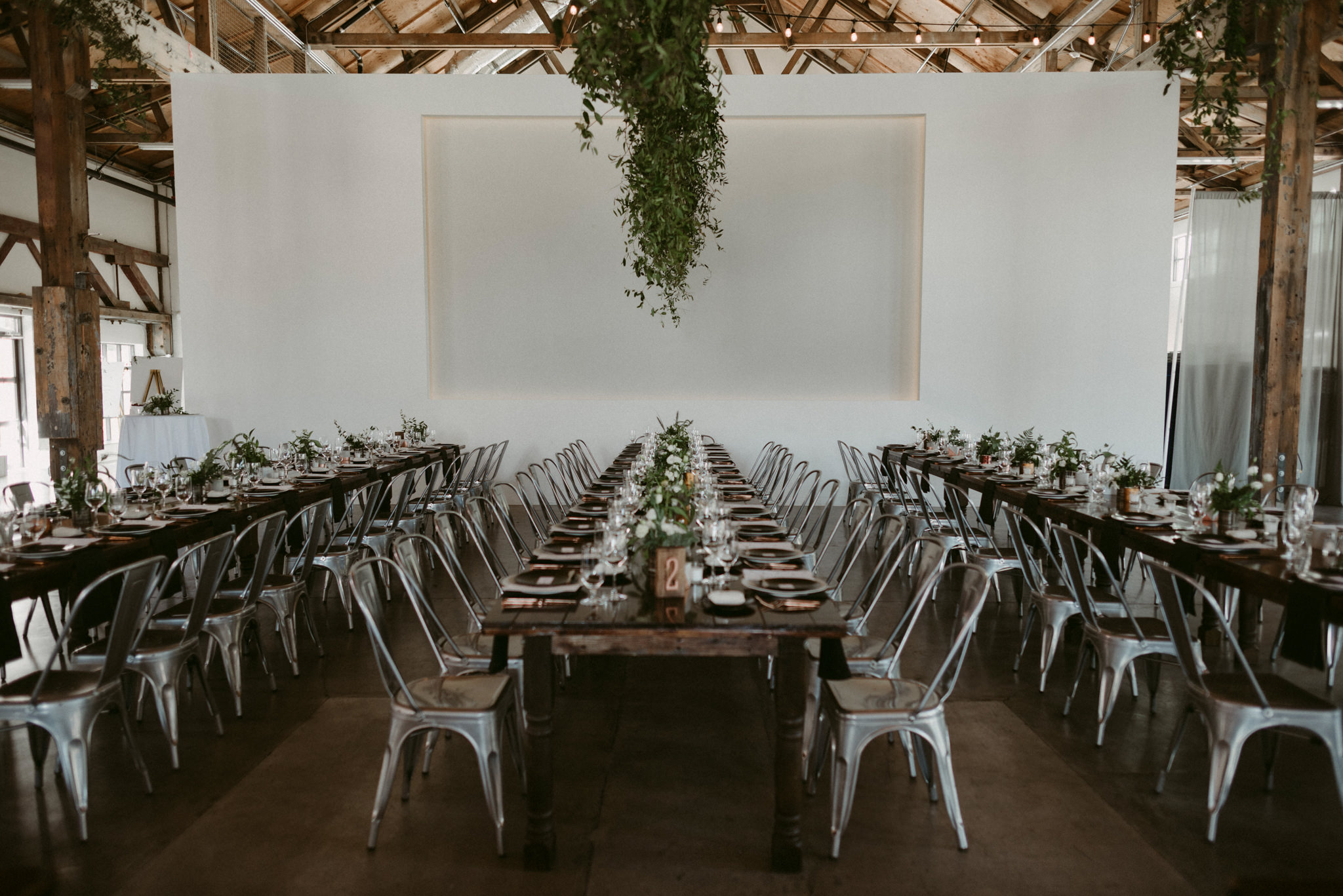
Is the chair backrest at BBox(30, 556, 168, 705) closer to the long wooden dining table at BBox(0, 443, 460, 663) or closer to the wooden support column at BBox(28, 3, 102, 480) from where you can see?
the long wooden dining table at BBox(0, 443, 460, 663)

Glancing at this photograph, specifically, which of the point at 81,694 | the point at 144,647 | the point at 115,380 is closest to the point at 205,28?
the point at 115,380

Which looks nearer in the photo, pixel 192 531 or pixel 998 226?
pixel 192 531

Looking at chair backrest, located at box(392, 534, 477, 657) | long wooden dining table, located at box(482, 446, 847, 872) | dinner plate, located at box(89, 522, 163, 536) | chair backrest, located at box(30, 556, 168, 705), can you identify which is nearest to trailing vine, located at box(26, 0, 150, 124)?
dinner plate, located at box(89, 522, 163, 536)

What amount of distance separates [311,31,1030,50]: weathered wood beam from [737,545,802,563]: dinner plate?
7.94 meters

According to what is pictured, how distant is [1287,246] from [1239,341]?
369 centimetres

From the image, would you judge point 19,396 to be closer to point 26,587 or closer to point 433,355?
point 433,355

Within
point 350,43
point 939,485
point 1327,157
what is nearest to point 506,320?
point 350,43

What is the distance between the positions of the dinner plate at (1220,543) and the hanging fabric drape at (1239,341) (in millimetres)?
7313

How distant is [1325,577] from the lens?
3.03 metres

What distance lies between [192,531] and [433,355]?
5.86m

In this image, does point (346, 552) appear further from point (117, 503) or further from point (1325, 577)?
point (1325, 577)

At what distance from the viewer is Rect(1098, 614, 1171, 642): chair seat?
3381 mm

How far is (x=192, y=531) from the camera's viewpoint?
434 cm

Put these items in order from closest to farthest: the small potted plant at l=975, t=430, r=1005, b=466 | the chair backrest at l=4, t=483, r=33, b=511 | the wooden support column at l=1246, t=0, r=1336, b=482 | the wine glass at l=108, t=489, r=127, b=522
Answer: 1. the wine glass at l=108, t=489, r=127, b=522
2. the chair backrest at l=4, t=483, r=33, b=511
3. the wooden support column at l=1246, t=0, r=1336, b=482
4. the small potted plant at l=975, t=430, r=1005, b=466
